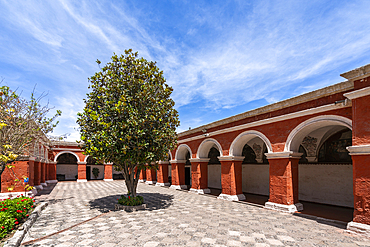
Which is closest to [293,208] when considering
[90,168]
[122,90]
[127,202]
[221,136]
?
[221,136]

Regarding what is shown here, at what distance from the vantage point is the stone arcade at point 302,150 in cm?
651

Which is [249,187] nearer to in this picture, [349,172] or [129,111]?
[349,172]

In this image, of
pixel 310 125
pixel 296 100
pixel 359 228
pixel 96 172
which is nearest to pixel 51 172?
pixel 96 172

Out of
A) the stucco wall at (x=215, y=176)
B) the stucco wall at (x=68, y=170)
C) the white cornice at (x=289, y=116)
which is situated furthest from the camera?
the stucco wall at (x=68, y=170)

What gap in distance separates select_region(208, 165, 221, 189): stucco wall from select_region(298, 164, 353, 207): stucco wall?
6991mm

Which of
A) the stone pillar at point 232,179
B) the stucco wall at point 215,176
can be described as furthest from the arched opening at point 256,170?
the stucco wall at point 215,176

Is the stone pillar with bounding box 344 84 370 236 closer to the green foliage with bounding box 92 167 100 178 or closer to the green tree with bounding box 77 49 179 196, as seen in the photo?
the green tree with bounding box 77 49 179 196

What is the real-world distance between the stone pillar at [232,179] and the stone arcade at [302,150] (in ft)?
0.18

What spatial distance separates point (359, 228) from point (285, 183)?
296 cm

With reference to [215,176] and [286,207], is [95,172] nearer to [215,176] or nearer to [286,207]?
[215,176]

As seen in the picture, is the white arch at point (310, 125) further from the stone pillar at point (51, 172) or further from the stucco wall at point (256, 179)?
the stone pillar at point (51, 172)

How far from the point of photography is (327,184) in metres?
10.7

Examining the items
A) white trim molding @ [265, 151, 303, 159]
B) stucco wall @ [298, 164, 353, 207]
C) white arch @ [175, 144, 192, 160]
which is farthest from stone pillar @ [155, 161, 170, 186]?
white trim molding @ [265, 151, 303, 159]

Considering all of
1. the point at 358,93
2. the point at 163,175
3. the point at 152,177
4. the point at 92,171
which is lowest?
the point at 92,171
